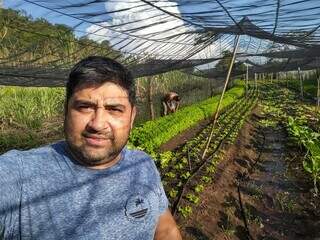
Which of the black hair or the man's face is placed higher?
the black hair

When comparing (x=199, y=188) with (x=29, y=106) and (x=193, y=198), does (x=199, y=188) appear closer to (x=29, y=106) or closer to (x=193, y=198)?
(x=193, y=198)

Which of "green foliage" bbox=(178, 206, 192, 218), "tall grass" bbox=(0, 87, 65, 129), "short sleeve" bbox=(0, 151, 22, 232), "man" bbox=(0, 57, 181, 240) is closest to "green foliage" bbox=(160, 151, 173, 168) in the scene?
"green foliage" bbox=(178, 206, 192, 218)

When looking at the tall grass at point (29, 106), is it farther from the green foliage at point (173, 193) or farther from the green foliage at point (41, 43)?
the green foliage at point (41, 43)

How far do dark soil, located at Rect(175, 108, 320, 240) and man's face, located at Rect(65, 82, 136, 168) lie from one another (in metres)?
3.76

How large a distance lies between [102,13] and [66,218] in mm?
2782

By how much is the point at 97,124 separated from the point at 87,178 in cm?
21

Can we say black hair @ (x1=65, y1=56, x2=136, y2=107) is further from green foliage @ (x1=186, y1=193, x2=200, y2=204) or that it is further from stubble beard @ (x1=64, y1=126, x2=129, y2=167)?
green foliage @ (x1=186, y1=193, x2=200, y2=204)

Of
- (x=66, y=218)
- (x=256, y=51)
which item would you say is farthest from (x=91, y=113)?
(x=256, y=51)

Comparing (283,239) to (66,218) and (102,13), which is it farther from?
(66,218)

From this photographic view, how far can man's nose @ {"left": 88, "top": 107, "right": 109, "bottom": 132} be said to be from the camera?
169cm

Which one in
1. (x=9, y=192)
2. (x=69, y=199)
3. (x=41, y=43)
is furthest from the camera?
(x=41, y=43)

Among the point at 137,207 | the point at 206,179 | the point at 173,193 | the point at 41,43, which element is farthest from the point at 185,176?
the point at 137,207

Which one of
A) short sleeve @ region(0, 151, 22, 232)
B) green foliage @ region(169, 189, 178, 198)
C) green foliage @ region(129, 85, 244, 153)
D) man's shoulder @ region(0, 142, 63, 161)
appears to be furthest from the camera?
green foliage @ region(129, 85, 244, 153)

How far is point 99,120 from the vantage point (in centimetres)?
171
